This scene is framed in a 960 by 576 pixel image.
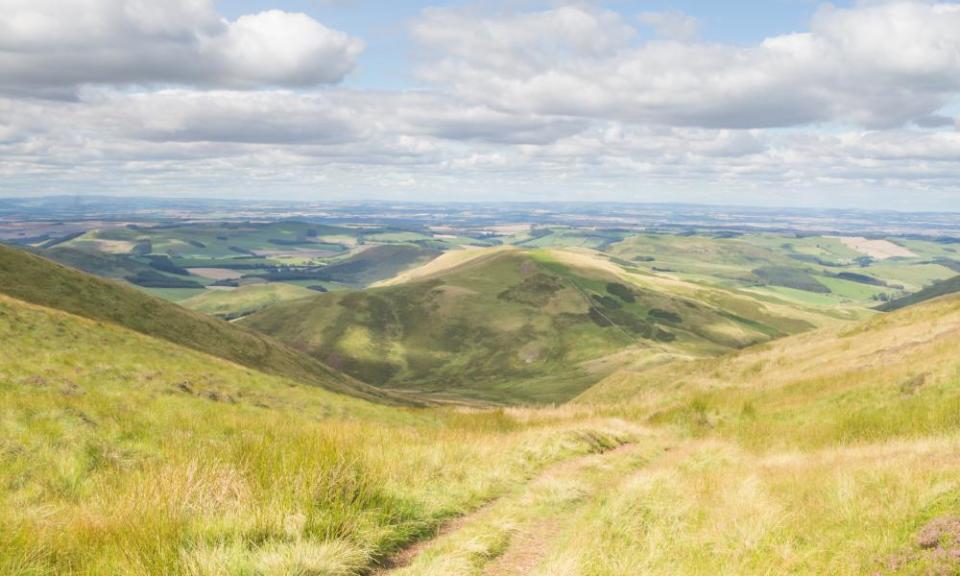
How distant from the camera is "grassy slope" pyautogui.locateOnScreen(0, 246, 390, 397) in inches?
1946

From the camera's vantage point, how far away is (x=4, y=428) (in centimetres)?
1238

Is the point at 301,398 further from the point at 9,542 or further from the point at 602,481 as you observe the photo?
the point at 9,542

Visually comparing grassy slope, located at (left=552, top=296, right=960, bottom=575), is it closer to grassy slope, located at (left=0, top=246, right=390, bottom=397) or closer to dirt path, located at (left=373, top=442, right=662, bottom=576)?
dirt path, located at (left=373, top=442, right=662, bottom=576)

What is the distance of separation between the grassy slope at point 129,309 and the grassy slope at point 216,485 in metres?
33.5

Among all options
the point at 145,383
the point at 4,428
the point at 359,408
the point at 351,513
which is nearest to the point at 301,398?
the point at 359,408

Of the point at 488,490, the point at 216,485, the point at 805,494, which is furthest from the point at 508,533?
the point at 805,494

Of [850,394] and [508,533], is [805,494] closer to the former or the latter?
[508,533]

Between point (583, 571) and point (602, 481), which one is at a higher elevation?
point (583, 571)

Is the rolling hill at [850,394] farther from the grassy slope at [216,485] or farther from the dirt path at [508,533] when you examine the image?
the dirt path at [508,533]

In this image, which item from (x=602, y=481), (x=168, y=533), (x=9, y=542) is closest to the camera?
(x=9, y=542)

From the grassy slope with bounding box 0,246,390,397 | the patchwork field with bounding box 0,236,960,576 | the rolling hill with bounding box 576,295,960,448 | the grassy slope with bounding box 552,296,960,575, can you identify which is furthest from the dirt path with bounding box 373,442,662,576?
Answer: the grassy slope with bounding box 0,246,390,397

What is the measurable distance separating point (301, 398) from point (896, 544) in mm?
33228

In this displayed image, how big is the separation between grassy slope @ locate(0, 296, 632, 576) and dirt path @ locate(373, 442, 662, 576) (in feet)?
1.26

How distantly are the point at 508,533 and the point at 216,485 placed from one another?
4.35 metres
